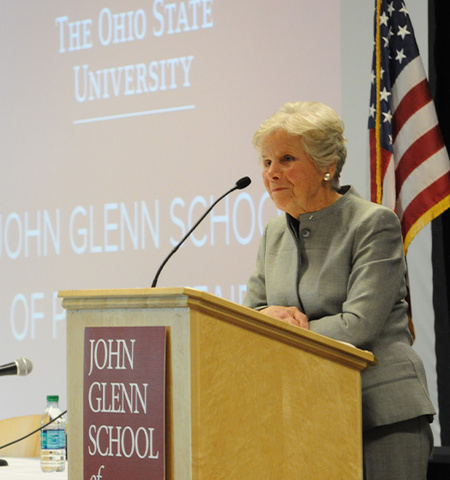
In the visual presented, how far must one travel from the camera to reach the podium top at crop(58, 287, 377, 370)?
1.49 metres

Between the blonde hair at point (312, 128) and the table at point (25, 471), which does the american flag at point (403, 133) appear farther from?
the table at point (25, 471)

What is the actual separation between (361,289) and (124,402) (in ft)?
2.36

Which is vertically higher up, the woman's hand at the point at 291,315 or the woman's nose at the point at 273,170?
the woman's nose at the point at 273,170

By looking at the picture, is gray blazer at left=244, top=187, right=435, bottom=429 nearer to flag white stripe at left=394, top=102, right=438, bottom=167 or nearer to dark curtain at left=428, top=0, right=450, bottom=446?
flag white stripe at left=394, top=102, right=438, bottom=167

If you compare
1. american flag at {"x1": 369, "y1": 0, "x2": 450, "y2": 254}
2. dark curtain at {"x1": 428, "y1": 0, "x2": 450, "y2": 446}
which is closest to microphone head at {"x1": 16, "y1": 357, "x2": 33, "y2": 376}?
american flag at {"x1": 369, "y1": 0, "x2": 450, "y2": 254}

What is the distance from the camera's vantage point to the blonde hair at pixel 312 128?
220 centimetres

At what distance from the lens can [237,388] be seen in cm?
156

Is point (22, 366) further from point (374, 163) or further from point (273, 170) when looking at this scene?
point (374, 163)

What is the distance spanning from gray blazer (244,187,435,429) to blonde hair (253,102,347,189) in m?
0.13

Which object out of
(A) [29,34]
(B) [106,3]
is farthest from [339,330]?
(A) [29,34]

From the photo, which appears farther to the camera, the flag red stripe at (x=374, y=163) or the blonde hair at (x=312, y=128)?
the flag red stripe at (x=374, y=163)

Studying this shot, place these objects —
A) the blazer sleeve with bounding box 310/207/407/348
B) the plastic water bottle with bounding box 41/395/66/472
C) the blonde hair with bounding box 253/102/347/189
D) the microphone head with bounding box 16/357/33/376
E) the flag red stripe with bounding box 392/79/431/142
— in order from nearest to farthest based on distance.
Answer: the blazer sleeve with bounding box 310/207/407/348, the blonde hair with bounding box 253/102/347/189, the microphone head with bounding box 16/357/33/376, the plastic water bottle with bounding box 41/395/66/472, the flag red stripe with bounding box 392/79/431/142

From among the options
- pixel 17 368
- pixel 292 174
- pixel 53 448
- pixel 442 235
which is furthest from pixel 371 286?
pixel 442 235

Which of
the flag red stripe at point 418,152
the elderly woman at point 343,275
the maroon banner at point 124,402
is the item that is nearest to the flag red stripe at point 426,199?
the flag red stripe at point 418,152
